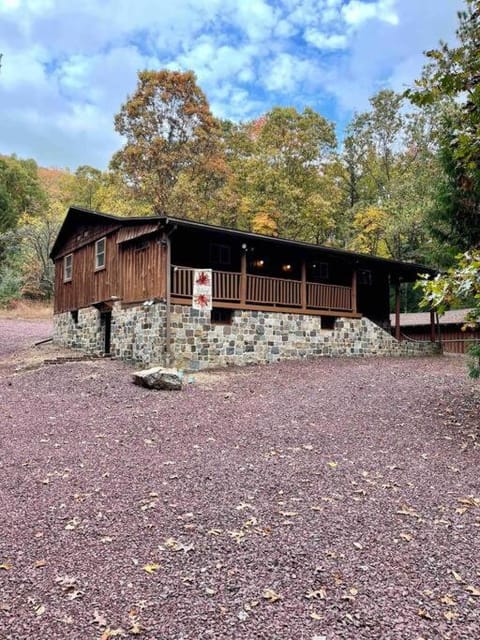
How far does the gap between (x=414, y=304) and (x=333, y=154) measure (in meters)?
12.2

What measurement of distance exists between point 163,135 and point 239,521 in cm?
2687

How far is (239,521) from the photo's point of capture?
4469 mm

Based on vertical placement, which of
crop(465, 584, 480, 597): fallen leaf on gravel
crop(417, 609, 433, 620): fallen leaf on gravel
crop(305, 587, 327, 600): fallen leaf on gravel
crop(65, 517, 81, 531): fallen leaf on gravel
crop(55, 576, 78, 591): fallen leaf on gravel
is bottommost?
crop(465, 584, 480, 597): fallen leaf on gravel

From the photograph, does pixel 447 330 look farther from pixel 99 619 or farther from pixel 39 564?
pixel 99 619

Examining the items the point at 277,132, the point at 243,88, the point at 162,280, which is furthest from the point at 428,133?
the point at 162,280

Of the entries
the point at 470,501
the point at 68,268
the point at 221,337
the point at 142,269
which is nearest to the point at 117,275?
the point at 142,269

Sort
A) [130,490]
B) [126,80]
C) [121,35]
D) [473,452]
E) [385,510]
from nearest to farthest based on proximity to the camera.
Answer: [385,510], [130,490], [473,452], [121,35], [126,80]

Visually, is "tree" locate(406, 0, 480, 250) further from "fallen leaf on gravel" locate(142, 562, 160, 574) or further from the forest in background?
the forest in background

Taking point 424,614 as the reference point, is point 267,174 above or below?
above

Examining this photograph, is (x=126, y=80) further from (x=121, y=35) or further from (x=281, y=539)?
(x=281, y=539)

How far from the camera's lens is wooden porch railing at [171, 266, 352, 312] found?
13.7m

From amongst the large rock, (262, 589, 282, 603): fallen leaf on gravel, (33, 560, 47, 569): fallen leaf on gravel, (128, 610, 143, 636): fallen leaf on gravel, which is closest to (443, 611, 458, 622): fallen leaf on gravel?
(262, 589, 282, 603): fallen leaf on gravel

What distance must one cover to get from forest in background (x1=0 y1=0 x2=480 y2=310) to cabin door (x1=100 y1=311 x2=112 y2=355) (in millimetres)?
11712

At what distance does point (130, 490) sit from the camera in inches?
203
